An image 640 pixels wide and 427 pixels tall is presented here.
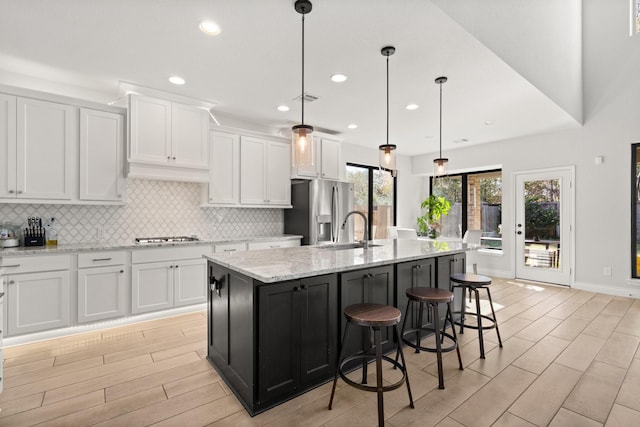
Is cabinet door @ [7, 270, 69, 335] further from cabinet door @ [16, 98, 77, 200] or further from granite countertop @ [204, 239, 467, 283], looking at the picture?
granite countertop @ [204, 239, 467, 283]

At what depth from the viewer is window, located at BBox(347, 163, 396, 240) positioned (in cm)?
654

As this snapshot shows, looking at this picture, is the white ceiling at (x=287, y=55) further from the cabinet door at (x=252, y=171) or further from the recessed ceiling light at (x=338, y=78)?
the cabinet door at (x=252, y=171)

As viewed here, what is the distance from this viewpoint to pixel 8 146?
118 inches

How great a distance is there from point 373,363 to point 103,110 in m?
3.82

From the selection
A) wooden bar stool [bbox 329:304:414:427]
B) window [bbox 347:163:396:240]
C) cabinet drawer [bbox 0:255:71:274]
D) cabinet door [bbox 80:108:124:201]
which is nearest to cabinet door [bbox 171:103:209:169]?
cabinet door [bbox 80:108:124:201]

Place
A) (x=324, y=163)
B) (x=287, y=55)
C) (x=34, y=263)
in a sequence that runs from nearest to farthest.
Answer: (x=287, y=55) → (x=34, y=263) → (x=324, y=163)

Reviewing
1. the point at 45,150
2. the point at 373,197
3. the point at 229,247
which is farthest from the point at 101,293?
the point at 373,197

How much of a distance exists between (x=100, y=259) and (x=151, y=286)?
23.5 inches

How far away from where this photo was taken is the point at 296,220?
16.4ft

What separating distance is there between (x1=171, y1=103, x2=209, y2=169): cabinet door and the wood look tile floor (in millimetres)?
1998

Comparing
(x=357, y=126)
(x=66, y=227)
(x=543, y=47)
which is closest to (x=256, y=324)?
(x=66, y=227)

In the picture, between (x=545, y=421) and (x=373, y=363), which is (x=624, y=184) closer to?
(x=545, y=421)

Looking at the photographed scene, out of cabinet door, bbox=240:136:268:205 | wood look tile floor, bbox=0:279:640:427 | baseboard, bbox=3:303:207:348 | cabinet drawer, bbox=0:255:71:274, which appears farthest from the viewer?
cabinet door, bbox=240:136:268:205

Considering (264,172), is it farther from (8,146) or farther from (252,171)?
(8,146)
